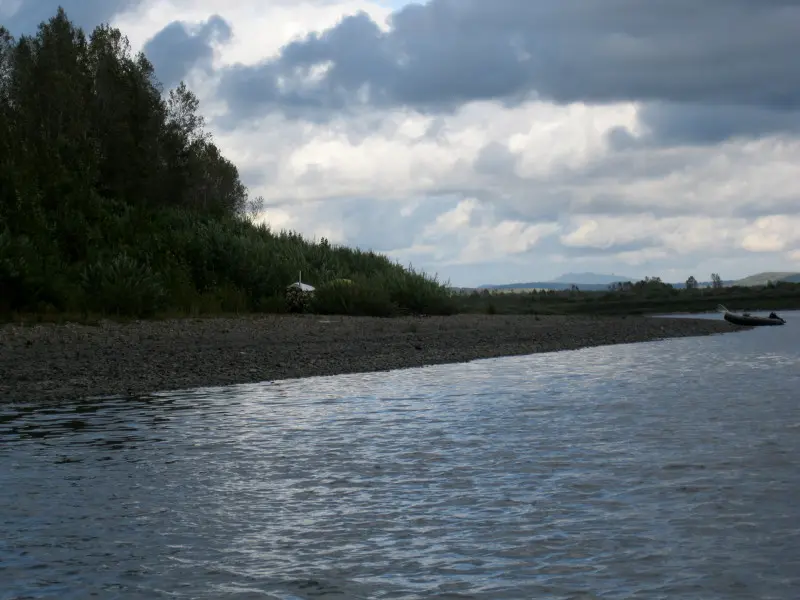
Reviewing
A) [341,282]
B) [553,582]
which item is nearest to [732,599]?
[553,582]

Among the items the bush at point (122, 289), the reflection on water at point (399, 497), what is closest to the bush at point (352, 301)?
the bush at point (122, 289)

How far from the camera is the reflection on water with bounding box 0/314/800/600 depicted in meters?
6.71

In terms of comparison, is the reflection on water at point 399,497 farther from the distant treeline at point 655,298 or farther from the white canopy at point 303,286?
the distant treeline at point 655,298

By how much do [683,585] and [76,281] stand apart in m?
27.1

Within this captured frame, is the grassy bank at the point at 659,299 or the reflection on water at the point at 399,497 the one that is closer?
the reflection on water at the point at 399,497

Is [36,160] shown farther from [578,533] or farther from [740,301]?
[740,301]

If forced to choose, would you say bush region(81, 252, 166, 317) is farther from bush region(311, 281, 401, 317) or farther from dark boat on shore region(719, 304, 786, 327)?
dark boat on shore region(719, 304, 786, 327)

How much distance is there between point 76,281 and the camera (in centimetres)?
3070

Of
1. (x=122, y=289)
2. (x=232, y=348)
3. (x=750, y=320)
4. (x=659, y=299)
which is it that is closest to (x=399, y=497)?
(x=232, y=348)

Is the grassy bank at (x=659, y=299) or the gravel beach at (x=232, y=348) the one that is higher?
the grassy bank at (x=659, y=299)

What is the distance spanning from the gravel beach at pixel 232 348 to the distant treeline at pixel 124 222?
9.88 feet

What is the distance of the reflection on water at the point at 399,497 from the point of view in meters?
6.71

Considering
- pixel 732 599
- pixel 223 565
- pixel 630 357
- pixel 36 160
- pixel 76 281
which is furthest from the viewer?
pixel 36 160

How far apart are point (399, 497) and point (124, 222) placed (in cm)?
3003
